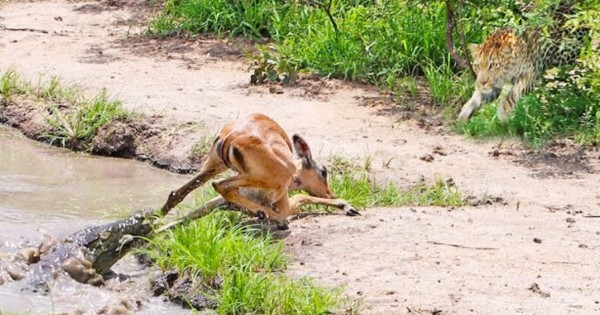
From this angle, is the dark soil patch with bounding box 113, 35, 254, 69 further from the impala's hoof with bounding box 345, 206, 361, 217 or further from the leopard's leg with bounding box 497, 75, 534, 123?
the impala's hoof with bounding box 345, 206, 361, 217

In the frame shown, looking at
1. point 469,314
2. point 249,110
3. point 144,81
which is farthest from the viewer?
point 144,81

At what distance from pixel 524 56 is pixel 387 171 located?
1666mm

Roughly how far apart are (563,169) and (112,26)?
22.1ft

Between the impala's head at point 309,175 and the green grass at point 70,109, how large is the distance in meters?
2.63

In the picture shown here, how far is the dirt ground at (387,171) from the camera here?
7.00 m

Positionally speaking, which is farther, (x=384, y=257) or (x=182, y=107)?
(x=182, y=107)

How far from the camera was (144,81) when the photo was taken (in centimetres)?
1201

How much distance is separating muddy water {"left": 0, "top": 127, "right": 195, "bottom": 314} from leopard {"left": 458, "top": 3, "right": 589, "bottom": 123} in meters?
2.75

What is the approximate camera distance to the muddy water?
7.29 m

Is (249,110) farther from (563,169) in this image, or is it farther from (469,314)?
(469,314)

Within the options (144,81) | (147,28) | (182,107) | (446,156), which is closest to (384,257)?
(446,156)

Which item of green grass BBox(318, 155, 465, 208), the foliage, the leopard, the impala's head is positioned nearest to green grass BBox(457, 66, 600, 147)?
the foliage

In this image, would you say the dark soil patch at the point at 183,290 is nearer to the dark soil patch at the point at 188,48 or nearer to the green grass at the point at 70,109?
the green grass at the point at 70,109

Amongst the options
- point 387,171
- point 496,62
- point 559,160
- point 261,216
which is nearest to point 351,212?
point 261,216
